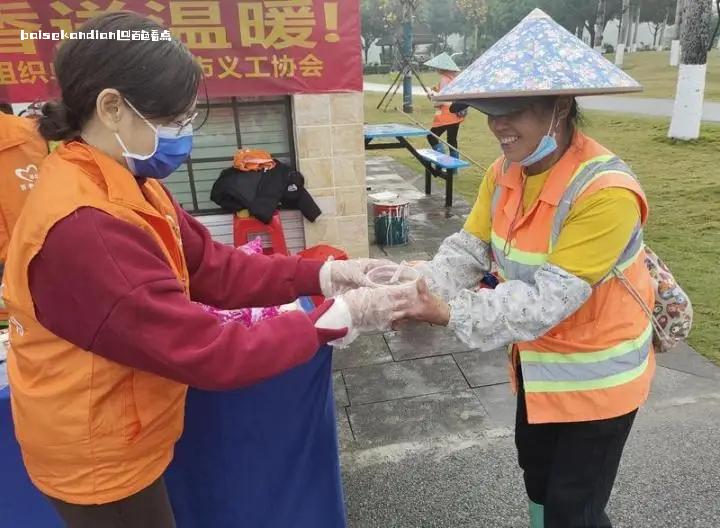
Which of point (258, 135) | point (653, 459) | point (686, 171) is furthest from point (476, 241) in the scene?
point (686, 171)

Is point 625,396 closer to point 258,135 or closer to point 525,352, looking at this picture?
point 525,352

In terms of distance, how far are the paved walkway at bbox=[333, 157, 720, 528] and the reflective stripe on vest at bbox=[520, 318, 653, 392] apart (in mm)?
1107

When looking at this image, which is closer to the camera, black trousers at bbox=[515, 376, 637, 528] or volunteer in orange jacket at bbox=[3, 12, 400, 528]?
volunteer in orange jacket at bbox=[3, 12, 400, 528]

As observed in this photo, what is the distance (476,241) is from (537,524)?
1139 millimetres

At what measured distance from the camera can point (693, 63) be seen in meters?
10.1

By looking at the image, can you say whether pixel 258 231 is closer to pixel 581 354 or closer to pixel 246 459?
pixel 246 459

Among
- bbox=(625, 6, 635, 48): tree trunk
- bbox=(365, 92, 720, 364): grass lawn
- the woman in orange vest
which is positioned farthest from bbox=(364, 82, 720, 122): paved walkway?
bbox=(625, 6, 635, 48): tree trunk

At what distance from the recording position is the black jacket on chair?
4.52 m

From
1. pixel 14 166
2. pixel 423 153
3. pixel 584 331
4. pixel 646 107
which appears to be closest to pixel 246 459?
pixel 584 331

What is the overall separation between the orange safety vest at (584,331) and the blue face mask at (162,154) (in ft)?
3.24

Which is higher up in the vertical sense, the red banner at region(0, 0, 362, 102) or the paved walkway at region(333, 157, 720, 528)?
the red banner at region(0, 0, 362, 102)

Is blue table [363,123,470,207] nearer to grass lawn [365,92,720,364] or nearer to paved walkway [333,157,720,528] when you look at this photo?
grass lawn [365,92,720,364]

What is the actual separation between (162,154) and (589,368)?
4.27 feet

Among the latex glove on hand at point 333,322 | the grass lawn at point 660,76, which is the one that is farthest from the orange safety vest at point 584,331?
the grass lawn at point 660,76
